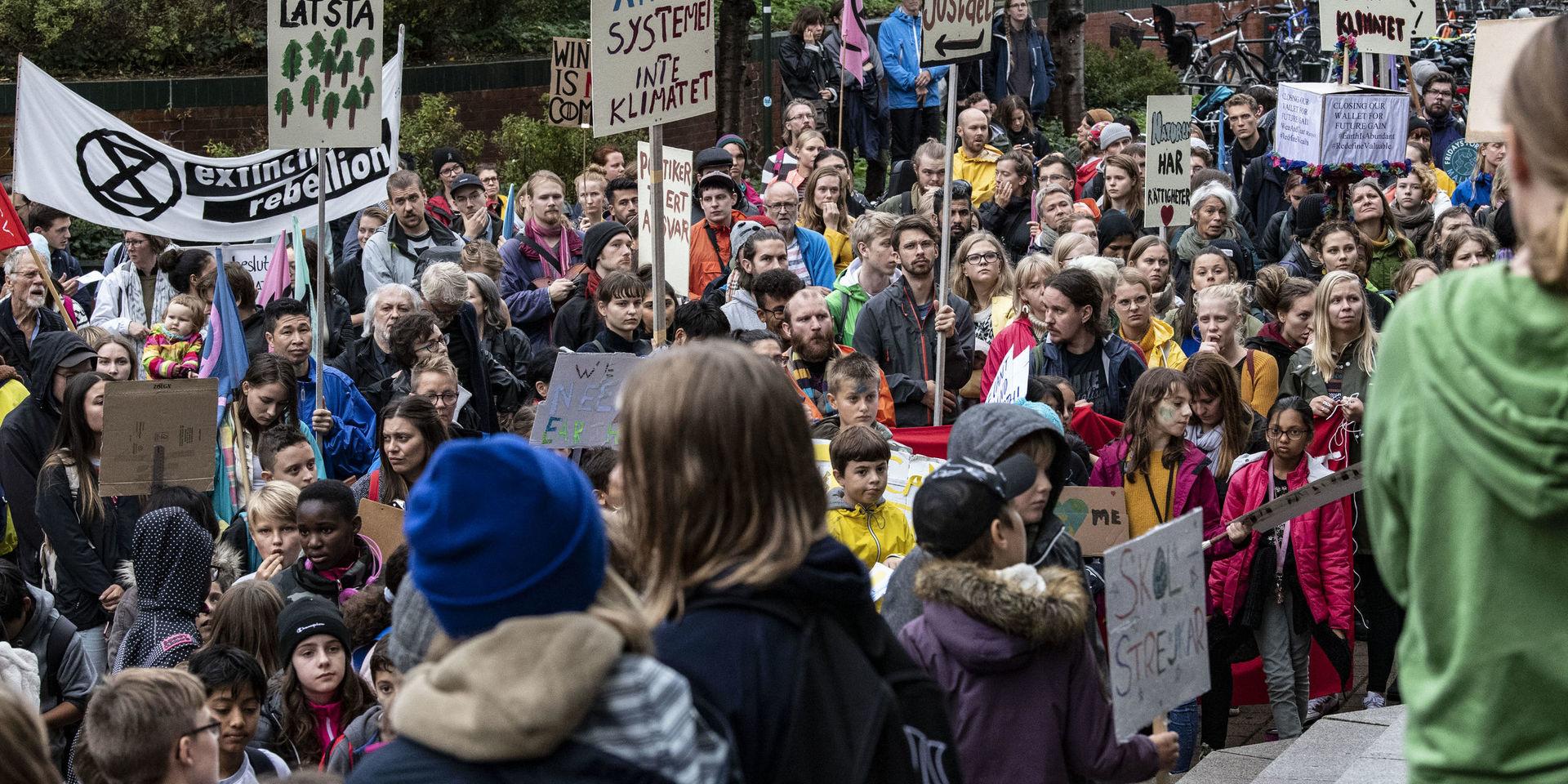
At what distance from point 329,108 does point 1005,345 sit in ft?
11.4

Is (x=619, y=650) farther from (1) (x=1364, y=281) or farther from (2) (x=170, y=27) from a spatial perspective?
(2) (x=170, y=27)

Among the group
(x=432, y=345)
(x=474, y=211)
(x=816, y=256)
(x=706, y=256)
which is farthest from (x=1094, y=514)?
(x=474, y=211)

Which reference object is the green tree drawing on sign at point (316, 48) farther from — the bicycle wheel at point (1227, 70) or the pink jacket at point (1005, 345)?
the bicycle wheel at point (1227, 70)

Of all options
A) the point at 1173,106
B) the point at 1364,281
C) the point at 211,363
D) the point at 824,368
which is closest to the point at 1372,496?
the point at 824,368

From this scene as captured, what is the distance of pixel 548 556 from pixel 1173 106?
1090cm

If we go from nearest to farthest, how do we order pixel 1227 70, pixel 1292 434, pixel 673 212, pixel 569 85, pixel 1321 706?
pixel 1292 434 → pixel 1321 706 → pixel 673 212 → pixel 569 85 → pixel 1227 70

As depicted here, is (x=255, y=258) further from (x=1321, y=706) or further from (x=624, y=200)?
→ (x=1321, y=706)

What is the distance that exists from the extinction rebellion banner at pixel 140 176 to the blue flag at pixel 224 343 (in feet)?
2.98

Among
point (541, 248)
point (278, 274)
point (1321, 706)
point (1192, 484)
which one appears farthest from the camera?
point (541, 248)

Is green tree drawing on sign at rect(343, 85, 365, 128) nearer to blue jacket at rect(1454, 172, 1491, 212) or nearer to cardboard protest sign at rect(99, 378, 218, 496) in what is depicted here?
cardboard protest sign at rect(99, 378, 218, 496)

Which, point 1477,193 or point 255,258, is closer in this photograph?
point 255,258

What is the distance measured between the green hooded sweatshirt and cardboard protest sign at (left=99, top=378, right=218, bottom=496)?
20.4 ft

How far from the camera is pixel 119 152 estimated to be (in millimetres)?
10195

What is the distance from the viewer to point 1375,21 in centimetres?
1372
